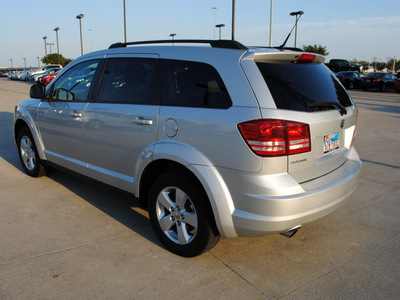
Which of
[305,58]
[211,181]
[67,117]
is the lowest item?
[211,181]

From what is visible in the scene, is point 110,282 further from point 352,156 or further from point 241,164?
point 352,156

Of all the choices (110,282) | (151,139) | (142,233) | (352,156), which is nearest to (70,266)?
(110,282)

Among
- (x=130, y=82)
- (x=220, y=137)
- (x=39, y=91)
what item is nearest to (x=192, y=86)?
(x=220, y=137)

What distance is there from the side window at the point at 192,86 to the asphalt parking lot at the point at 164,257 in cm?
136

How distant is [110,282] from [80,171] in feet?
5.86

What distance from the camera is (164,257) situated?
10.6ft

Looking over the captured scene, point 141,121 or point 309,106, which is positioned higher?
point 309,106

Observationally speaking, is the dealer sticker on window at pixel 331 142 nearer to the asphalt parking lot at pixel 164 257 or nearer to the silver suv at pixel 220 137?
the silver suv at pixel 220 137

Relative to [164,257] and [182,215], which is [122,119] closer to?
[182,215]

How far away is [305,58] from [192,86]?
100cm

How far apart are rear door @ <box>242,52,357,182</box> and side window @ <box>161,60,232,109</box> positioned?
349 mm

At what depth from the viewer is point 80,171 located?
169 inches

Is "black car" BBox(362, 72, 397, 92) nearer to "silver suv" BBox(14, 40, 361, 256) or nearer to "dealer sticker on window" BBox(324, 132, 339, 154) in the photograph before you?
"silver suv" BBox(14, 40, 361, 256)

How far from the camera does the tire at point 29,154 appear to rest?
527 centimetres
